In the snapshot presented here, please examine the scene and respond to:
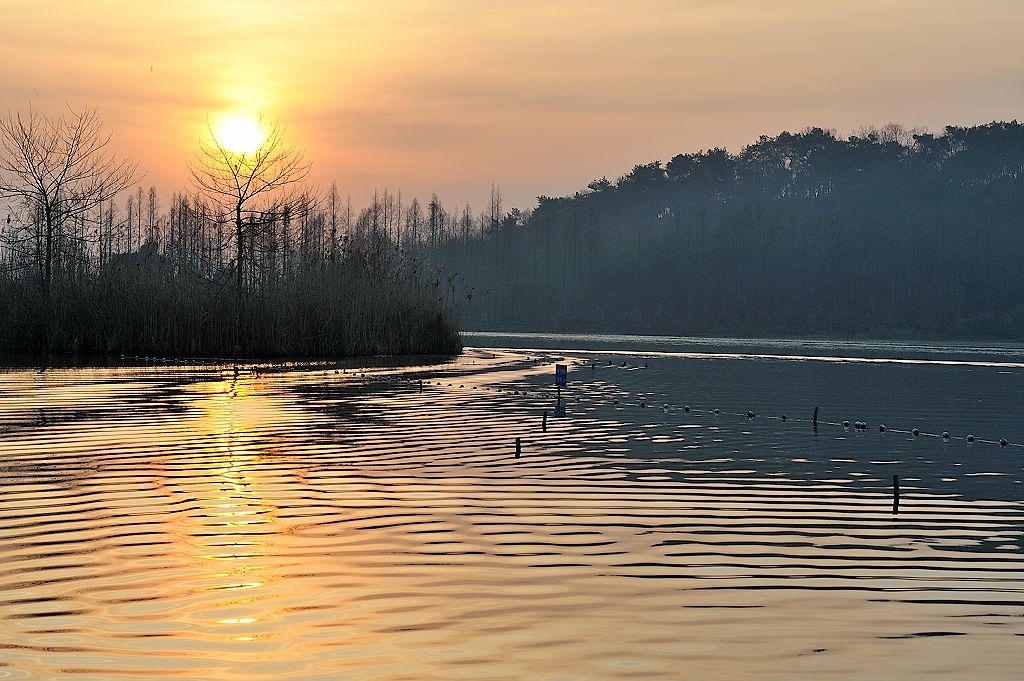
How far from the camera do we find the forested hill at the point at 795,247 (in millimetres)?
108688

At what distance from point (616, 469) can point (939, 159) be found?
124 meters

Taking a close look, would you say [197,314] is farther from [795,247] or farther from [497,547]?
[795,247]

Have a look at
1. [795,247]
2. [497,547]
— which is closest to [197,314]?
[497,547]

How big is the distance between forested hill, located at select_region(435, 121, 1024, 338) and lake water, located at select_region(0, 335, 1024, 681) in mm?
85930

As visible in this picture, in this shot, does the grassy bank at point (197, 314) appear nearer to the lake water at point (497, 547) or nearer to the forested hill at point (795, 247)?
the lake water at point (497, 547)

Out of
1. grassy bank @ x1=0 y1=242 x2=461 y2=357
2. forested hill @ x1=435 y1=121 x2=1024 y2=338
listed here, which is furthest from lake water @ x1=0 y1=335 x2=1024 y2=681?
forested hill @ x1=435 y1=121 x2=1024 y2=338

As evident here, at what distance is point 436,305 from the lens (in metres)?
41.4

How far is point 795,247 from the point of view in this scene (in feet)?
409

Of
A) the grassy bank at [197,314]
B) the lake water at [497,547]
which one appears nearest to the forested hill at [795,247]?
the grassy bank at [197,314]

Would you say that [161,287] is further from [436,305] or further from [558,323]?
[558,323]

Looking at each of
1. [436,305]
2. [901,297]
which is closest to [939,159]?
[901,297]

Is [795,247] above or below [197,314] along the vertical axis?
above

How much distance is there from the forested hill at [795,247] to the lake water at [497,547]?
85930 mm

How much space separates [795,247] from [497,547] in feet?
391
